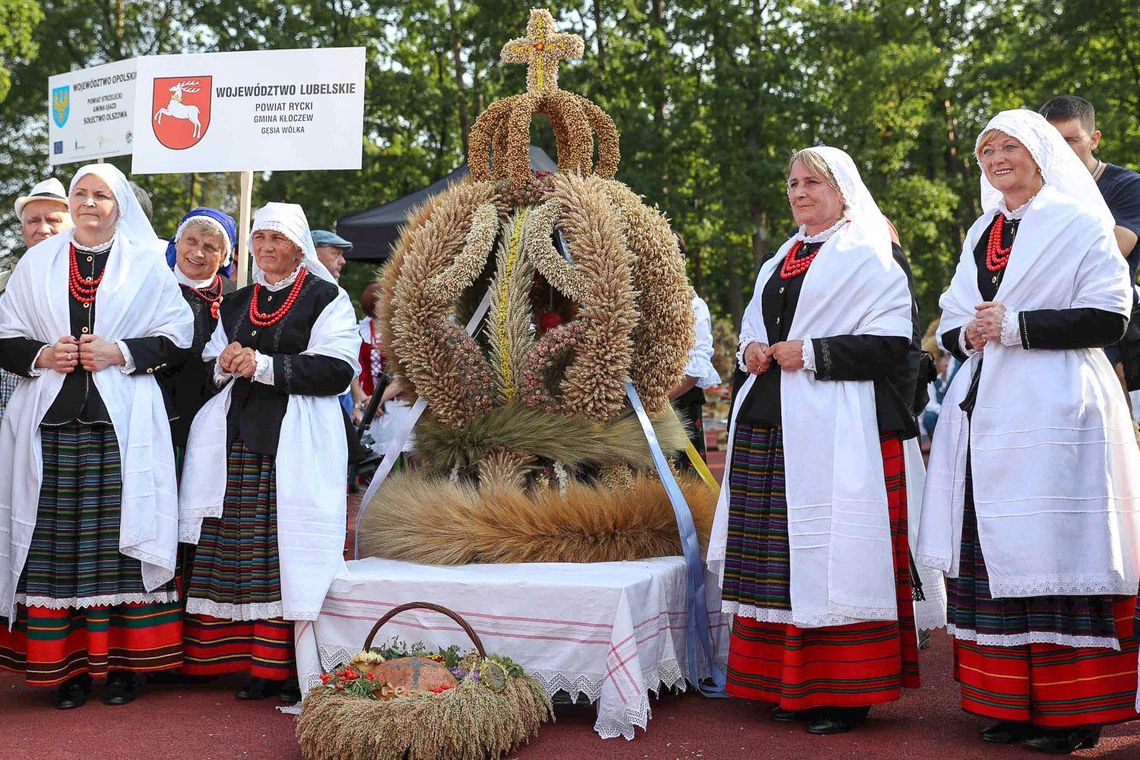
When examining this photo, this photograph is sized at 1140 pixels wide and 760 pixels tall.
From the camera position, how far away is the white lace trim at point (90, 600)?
4.14 m

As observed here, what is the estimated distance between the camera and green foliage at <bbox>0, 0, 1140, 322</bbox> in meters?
20.9

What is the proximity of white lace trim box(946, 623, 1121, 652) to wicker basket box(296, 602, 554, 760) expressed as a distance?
1429mm

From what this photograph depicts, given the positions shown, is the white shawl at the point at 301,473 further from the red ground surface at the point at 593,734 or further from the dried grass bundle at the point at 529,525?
the red ground surface at the point at 593,734

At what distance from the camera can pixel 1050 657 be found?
346cm

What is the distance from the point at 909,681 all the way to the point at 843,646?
311 mm

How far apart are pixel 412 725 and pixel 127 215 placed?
2.40 meters

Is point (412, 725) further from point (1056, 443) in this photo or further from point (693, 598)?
point (1056, 443)

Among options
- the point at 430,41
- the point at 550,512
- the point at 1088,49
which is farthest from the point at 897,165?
the point at 550,512

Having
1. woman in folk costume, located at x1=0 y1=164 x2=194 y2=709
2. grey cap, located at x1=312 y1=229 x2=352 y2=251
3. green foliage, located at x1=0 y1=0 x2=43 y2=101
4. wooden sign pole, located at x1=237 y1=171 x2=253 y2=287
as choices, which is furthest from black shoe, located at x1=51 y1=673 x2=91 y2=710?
green foliage, located at x1=0 y1=0 x2=43 y2=101

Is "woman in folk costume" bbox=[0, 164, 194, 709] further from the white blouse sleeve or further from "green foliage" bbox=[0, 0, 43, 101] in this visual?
"green foliage" bbox=[0, 0, 43, 101]

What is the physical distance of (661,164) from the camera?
21656mm

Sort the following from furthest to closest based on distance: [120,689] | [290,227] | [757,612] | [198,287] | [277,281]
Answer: [198,287] → [277,281] → [290,227] → [120,689] → [757,612]

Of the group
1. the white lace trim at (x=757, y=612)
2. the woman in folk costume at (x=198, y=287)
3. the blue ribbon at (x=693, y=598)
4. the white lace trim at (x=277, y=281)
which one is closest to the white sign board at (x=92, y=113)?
the woman in folk costume at (x=198, y=287)

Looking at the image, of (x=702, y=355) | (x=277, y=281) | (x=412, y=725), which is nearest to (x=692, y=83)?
(x=702, y=355)
